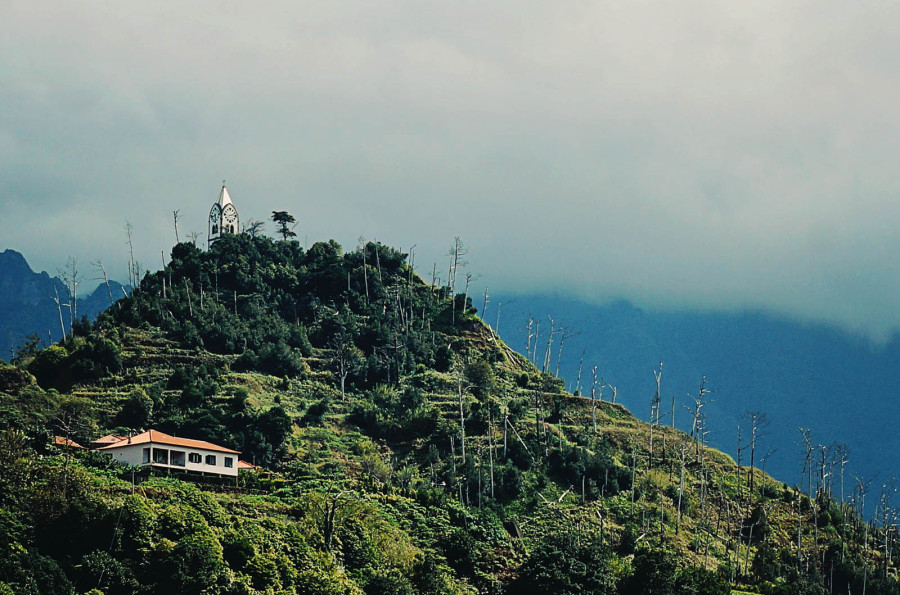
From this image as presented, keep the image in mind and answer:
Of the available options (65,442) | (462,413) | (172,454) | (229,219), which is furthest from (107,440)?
(229,219)

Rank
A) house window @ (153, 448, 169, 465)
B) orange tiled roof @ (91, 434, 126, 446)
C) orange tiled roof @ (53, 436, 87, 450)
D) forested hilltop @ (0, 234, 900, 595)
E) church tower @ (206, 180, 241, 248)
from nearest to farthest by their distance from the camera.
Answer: forested hilltop @ (0, 234, 900, 595) → orange tiled roof @ (53, 436, 87, 450) → house window @ (153, 448, 169, 465) → orange tiled roof @ (91, 434, 126, 446) → church tower @ (206, 180, 241, 248)

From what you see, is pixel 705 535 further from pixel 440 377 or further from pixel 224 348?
pixel 224 348

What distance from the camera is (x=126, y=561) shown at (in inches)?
2228

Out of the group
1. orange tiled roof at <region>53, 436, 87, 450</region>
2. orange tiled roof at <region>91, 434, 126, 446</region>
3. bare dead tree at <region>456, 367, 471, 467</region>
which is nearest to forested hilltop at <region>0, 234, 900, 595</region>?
bare dead tree at <region>456, 367, 471, 467</region>

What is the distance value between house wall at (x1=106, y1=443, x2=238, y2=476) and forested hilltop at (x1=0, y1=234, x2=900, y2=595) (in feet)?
9.85

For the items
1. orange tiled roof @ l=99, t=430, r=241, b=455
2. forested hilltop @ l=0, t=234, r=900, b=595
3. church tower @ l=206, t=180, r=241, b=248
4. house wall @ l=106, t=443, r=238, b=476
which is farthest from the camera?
Result: church tower @ l=206, t=180, r=241, b=248

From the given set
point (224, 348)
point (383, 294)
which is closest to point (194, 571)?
point (224, 348)

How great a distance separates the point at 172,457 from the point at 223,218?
6847cm

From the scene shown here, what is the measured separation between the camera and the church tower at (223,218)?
142975mm

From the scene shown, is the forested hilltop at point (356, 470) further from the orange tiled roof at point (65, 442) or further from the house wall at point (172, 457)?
the house wall at point (172, 457)

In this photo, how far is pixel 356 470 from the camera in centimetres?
9200

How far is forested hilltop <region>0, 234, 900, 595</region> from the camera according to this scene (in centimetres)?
5975

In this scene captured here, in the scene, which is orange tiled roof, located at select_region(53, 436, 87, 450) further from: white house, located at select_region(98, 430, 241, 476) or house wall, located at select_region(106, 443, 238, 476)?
house wall, located at select_region(106, 443, 238, 476)

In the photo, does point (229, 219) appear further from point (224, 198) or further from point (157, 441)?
point (157, 441)
